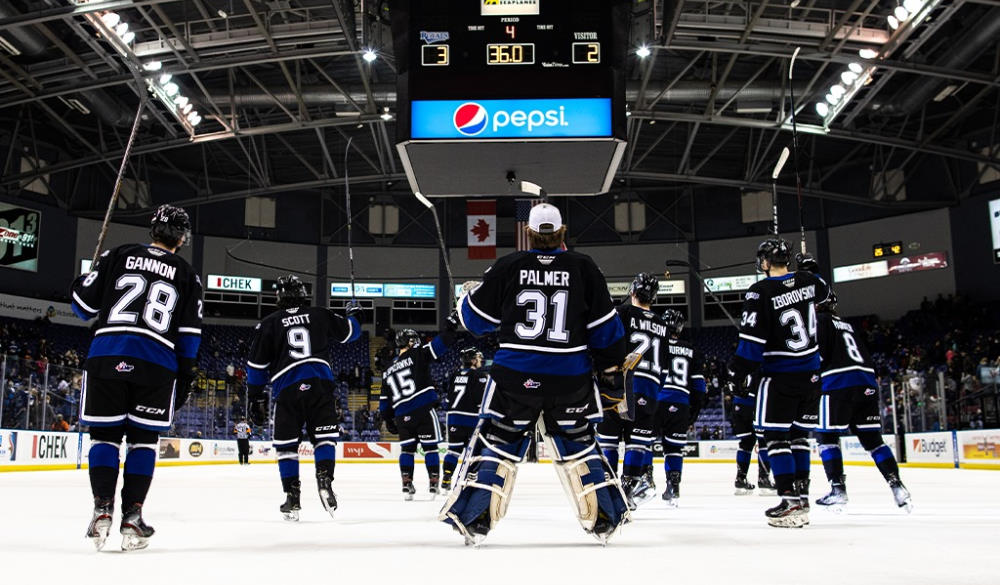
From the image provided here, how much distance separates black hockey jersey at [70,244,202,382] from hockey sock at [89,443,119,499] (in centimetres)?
38

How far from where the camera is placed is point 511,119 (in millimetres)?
10828

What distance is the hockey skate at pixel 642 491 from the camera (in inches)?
299

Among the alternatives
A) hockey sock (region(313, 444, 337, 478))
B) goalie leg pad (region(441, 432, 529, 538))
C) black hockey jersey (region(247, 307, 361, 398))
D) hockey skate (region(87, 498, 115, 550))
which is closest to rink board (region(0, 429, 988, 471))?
black hockey jersey (region(247, 307, 361, 398))

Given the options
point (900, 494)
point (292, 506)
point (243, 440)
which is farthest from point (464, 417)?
point (243, 440)

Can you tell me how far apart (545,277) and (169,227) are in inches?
84.2

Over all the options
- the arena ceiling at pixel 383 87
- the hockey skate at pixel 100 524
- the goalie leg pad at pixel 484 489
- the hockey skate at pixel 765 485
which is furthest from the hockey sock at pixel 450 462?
the arena ceiling at pixel 383 87

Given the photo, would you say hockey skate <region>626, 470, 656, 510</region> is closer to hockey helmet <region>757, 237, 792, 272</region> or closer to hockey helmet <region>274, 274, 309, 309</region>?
hockey helmet <region>757, 237, 792, 272</region>

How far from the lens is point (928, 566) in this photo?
11.8 ft

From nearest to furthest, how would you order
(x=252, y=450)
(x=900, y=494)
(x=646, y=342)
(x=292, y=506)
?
(x=292, y=506)
(x=900, y=494)
(x=646, y=342)
(x=252, y=450)

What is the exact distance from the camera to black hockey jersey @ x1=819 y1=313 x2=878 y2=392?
7.20m

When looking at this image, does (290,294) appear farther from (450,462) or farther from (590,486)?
(450,462)

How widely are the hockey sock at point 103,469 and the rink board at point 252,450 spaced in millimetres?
11942

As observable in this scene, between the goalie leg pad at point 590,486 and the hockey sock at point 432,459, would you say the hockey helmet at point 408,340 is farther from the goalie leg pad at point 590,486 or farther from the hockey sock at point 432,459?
the goalie leg pad at point 590,486

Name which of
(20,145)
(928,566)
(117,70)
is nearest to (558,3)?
(928,566)
